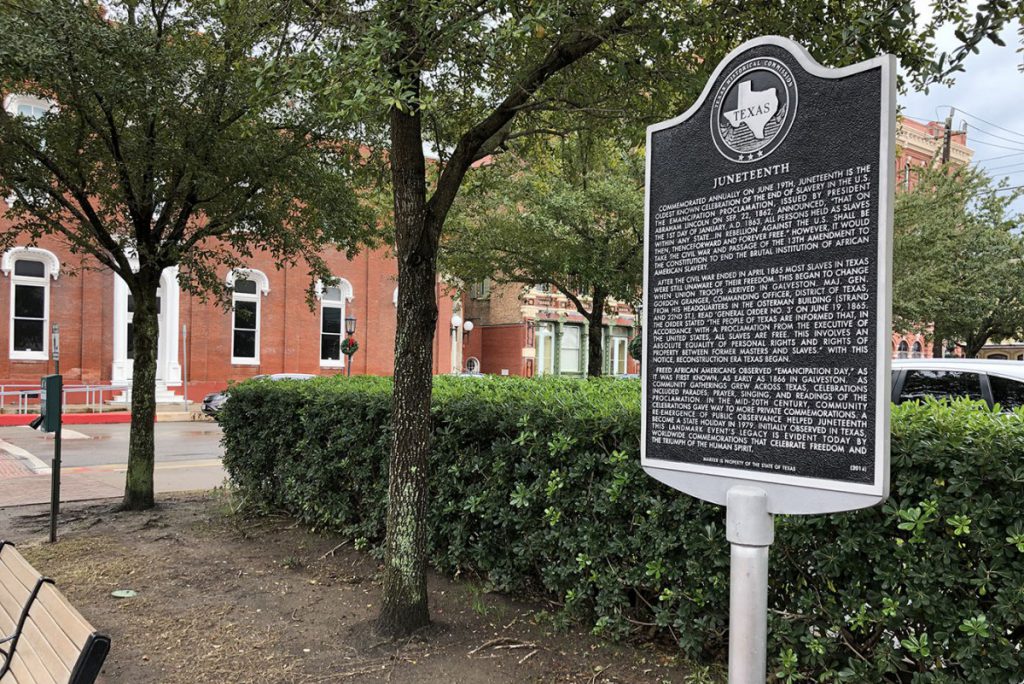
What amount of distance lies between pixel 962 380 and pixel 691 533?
17.9 feet

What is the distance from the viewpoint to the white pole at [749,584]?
8.46 ft

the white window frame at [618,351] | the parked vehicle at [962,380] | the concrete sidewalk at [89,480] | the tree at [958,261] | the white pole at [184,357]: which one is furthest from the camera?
the white window frame at [618,351]

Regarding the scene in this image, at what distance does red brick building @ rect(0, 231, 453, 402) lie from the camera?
27500 millimetres

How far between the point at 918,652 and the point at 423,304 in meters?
3.45

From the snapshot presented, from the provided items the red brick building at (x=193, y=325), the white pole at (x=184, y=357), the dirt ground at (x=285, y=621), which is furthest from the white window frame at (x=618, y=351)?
the dirt ground at (x=285, y=621)

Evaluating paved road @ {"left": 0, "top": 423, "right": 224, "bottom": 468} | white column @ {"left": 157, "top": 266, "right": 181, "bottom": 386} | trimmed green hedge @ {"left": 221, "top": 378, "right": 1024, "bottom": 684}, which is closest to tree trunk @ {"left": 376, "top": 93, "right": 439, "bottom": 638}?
trimmed green hedge @ {"left": 221, "top": 378, "right": 1024, "bottom": 684}

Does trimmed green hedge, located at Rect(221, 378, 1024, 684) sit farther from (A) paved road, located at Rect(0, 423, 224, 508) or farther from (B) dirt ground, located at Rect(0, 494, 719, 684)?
(A) paved road, located at Rect(0, 423, 224, 508)

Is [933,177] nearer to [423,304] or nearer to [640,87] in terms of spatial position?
[640,87]

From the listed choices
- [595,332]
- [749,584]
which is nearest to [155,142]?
[749,584]

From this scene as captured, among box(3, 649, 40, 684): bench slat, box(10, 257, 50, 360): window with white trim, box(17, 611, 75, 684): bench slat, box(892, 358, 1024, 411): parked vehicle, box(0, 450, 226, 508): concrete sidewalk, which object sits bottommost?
box(0, 450, 226, 508): concrete sidewalk

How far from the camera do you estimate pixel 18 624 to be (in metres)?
3.28

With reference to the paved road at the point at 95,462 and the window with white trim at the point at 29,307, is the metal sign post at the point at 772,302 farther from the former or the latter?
the window with white trim at the point at 29,307

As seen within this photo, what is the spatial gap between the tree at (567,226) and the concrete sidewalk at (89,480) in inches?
295

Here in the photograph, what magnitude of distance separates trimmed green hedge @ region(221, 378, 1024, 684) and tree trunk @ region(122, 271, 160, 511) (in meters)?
3.07
